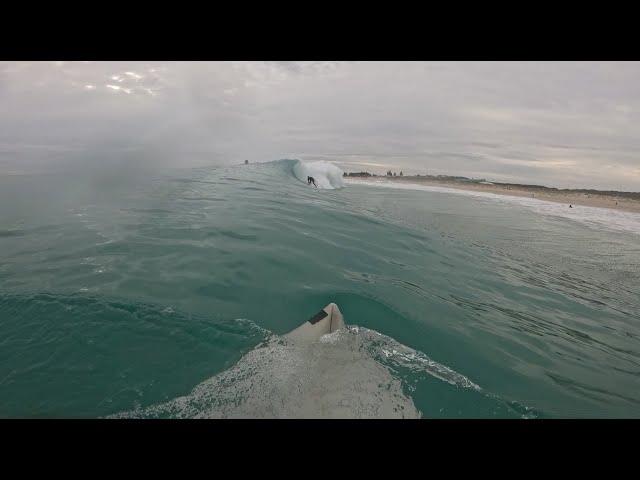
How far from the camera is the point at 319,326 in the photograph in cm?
549

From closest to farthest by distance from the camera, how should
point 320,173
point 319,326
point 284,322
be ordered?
point 319,326
point 284,322
point 320,173

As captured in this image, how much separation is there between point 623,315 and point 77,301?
12304 millimetres

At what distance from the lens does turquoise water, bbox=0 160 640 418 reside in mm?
4047

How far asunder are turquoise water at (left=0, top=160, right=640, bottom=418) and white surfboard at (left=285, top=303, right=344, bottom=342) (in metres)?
0.25

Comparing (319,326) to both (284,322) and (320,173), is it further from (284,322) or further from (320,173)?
(320,173)

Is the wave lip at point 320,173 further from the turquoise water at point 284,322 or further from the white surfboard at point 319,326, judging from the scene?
the white surfboard at point 319,326

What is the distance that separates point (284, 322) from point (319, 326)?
2.60 feet

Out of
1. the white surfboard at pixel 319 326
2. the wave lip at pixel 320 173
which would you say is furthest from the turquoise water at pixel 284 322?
Answer: the wave lip at pixel 320 173

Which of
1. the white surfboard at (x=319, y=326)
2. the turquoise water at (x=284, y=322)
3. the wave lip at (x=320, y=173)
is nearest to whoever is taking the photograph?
the turquoise water at (x=284, y=322)

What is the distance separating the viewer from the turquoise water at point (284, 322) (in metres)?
4.05

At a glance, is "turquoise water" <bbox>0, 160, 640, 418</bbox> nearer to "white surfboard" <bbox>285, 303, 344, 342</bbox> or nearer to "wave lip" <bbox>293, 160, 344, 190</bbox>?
"white surfboard" <bbox>285, 303, 344, 342</bbox>

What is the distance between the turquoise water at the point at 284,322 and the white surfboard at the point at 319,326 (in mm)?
250

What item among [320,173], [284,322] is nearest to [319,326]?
[284,322]
